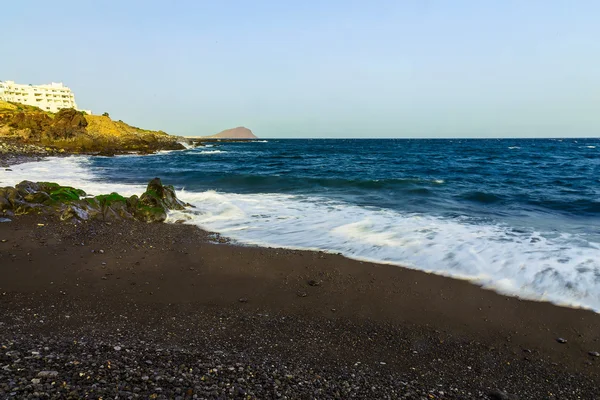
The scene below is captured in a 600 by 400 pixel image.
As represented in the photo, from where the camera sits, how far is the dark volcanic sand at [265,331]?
3373 mm

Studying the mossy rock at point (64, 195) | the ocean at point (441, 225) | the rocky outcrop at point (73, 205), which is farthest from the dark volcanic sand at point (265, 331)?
the mossy rock at point (64, 195)

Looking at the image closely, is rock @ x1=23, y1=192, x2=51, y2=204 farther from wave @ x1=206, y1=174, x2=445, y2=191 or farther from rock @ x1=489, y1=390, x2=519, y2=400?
rock @ x1=489, y1=390, x2=519, y2=400

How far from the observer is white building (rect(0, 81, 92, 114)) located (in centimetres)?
10162

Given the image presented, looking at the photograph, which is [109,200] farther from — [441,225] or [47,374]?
[441,225]

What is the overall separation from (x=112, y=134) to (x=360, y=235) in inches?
2491

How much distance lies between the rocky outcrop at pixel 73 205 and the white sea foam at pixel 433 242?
2.76 ft

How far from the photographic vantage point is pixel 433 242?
9.11m

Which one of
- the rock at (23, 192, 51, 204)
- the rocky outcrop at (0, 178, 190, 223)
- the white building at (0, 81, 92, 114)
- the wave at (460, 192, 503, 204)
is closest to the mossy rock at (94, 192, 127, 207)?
the rocky outcrop at (0, 178, 190, 223)

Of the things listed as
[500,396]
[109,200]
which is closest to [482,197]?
[500,396]

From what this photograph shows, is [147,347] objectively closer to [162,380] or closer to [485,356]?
[162,380]

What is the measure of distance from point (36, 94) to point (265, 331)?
131 meters

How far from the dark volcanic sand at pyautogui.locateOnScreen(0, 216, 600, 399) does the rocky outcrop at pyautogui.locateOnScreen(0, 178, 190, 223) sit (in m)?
2.51

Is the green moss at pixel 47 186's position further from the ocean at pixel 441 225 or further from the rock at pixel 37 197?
the ocean at pixel 441 225

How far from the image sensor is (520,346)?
184 inches
